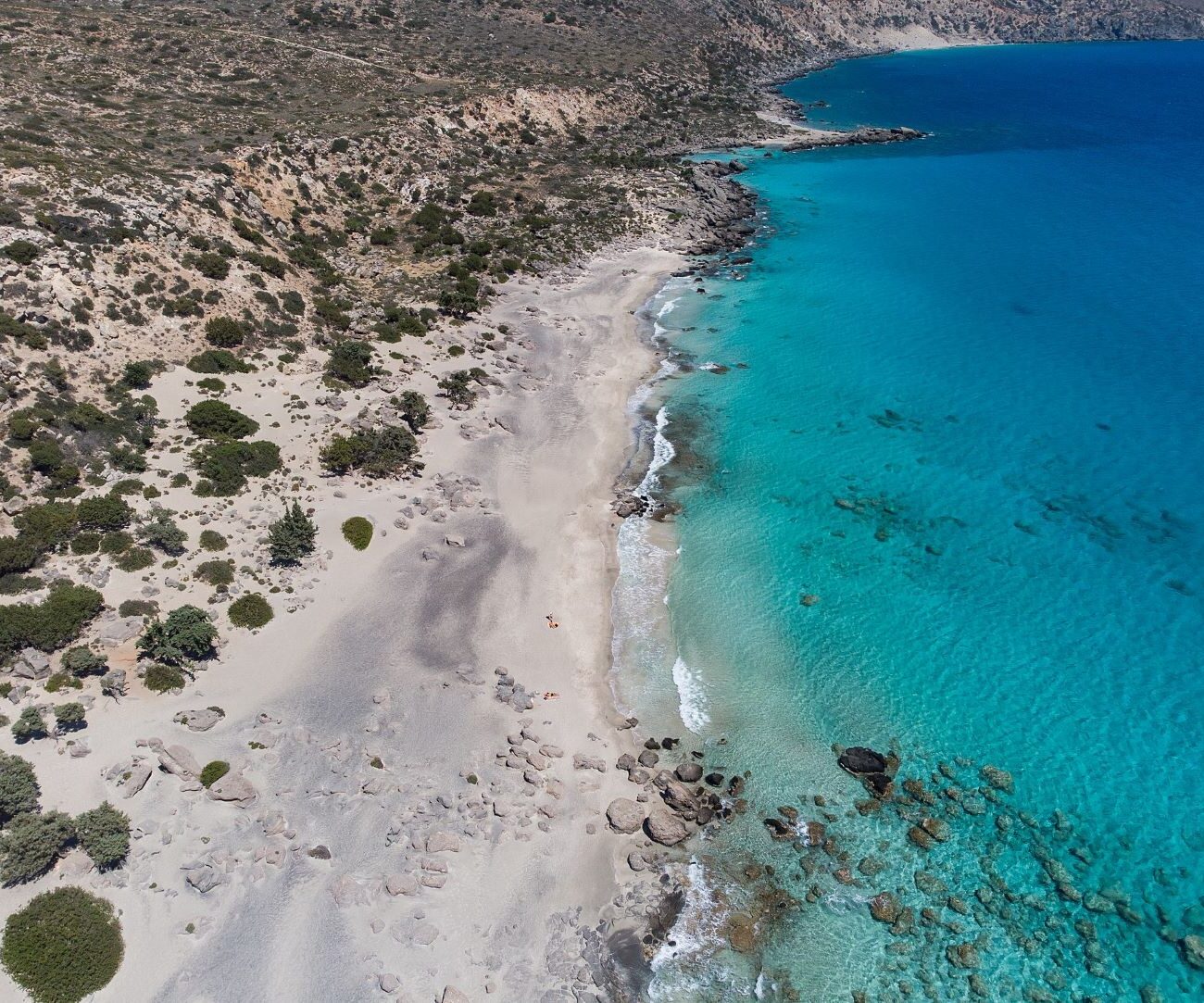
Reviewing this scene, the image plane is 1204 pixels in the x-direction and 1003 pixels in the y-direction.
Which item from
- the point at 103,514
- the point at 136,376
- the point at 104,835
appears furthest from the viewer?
the point at 136,376

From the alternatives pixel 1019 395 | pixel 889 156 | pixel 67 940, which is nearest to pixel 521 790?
pixel 67 940

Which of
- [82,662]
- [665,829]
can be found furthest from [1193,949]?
[82,662]

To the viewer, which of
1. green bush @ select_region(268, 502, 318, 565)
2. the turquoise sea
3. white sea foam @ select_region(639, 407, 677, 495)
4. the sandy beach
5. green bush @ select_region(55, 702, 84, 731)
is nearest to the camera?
the sandy beach

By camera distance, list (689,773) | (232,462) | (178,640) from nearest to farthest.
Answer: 1. (689,773)
2. (178,640)
3. (232,462)

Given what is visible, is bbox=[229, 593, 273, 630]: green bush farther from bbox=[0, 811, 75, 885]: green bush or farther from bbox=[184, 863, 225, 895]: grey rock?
bbox=[184, 863, 225, 895]: grey rock

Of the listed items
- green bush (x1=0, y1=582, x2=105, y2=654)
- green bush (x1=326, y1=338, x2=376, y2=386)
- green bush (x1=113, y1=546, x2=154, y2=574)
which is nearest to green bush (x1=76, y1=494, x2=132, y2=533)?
green bush (x1=113, y1=546, x2=154, y2=574)

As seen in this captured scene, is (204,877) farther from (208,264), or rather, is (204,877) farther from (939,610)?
(208,264)

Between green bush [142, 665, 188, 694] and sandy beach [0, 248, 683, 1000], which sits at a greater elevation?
green bush [142, 665, 188, 694]
